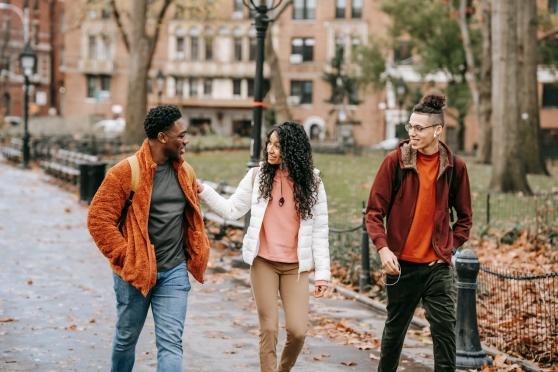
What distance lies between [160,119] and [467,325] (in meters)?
3.42

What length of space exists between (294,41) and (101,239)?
68.4 m

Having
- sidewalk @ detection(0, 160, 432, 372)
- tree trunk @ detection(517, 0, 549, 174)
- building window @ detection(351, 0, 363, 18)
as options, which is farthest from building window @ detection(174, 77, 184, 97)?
sidewalk @ detection(0, 160, 432, 372)

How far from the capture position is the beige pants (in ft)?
22.5

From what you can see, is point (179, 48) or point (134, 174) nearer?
point (134, 174)

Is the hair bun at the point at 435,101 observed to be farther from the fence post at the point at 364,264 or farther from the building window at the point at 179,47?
the building window at the point at 179,47

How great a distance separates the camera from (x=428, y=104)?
22.3ft

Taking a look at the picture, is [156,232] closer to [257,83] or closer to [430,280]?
[430,280]

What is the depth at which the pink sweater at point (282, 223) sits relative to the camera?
22.6 feet

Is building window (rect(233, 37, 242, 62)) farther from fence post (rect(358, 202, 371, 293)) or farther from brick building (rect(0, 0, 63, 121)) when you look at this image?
fence post (rect(358, 202, 371, 293))

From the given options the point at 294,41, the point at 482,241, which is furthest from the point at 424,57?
the point at 482,241

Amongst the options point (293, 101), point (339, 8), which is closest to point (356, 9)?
point (339, 8)

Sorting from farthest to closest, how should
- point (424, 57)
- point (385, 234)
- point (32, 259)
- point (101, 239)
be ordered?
point (424, 57)
point (32, 259)
point (385, 234)
point (101, 239)

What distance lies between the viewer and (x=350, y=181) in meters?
27.0

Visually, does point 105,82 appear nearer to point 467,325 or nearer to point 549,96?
point 549,96
